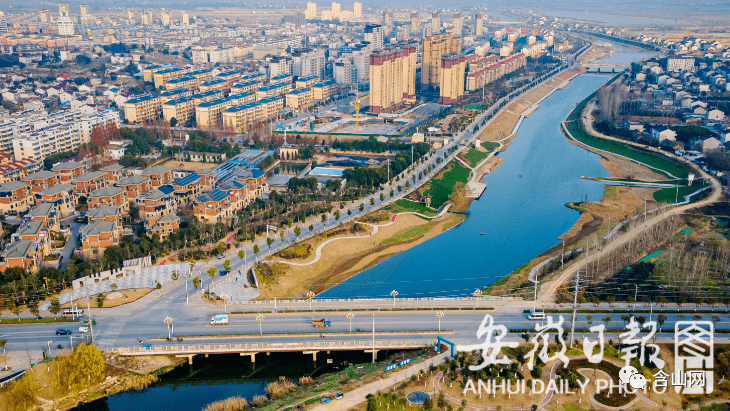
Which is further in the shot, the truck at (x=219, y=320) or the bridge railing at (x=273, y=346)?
the truck at (x=219, y=320)

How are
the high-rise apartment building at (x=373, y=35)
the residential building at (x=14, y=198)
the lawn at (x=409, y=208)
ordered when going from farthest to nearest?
1. the high-rise apartment building at (x=373, y=35)
2. the lawn at (x=409, y=208)
3. the residential building at (x=14, y=198)

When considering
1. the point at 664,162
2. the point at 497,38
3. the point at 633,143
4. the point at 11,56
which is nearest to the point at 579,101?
the point at 633,143

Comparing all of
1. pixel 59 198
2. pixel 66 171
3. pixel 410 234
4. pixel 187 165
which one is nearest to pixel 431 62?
pixel 187 165

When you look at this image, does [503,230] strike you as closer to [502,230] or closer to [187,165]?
[502,230]

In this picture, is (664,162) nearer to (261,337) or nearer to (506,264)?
(506,264)

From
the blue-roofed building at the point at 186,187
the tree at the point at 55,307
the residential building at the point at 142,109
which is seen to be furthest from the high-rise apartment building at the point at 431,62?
the tree at the point at 55,307

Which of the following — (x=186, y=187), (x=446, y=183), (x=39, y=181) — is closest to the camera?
(x=186, y=187)

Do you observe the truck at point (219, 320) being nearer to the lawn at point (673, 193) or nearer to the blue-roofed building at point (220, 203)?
the blue-roofed building at point (220, 203)
